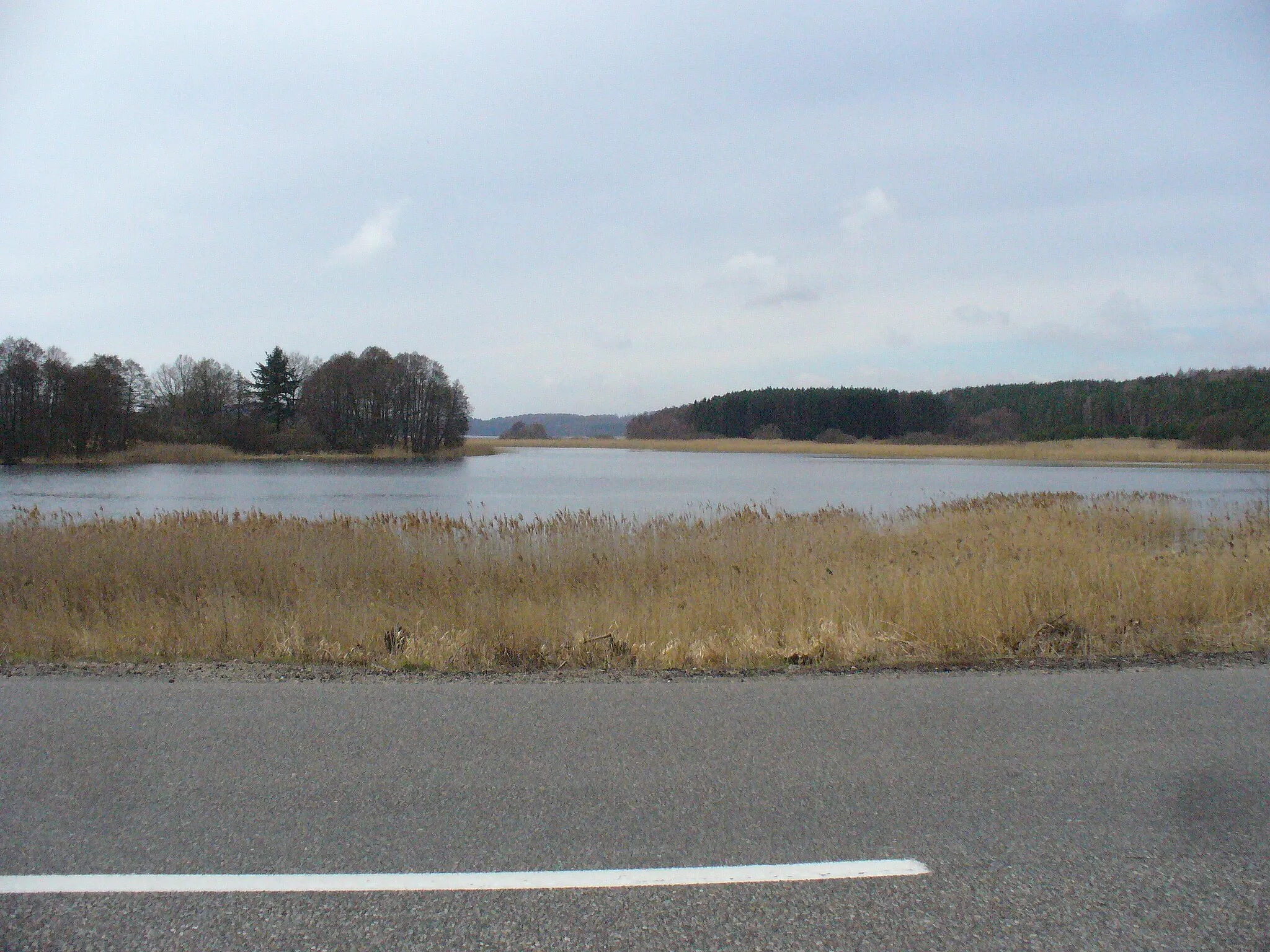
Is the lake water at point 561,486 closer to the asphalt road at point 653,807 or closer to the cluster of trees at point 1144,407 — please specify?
the asphalt road at point 653,807

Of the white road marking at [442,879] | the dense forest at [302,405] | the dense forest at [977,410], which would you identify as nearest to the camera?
the white road marking at [442,879]

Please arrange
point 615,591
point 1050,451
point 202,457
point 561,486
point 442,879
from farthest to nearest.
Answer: point 1050,451
point 202,457
point 561,486
point 615,591
point 442,879

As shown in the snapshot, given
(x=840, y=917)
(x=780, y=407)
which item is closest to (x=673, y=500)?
(x=840, y=917)

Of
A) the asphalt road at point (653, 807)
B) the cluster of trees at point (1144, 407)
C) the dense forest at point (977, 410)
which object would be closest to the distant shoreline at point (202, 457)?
the asphalt road at point (653, 807)

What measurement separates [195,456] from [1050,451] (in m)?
71.5

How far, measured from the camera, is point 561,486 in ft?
124

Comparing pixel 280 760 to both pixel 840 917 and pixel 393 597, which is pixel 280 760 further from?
pixel 393 597

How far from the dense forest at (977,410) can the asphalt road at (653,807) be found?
329 feet

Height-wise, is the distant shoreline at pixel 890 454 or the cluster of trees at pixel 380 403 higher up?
the cluster of trees at pixel 380 403

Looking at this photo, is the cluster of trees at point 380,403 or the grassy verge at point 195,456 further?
the cluster of trees at point 380,403

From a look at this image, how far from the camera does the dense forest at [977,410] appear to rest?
107m

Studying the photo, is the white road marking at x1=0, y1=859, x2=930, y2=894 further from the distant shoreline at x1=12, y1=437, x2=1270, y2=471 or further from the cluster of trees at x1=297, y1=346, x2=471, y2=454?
the cluster of trees at x1=297, y1=346, x2=471, y2=454

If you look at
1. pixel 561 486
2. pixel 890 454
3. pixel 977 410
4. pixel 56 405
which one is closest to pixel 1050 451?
pixel 890 454

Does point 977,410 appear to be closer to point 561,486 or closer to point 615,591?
point 561,486
